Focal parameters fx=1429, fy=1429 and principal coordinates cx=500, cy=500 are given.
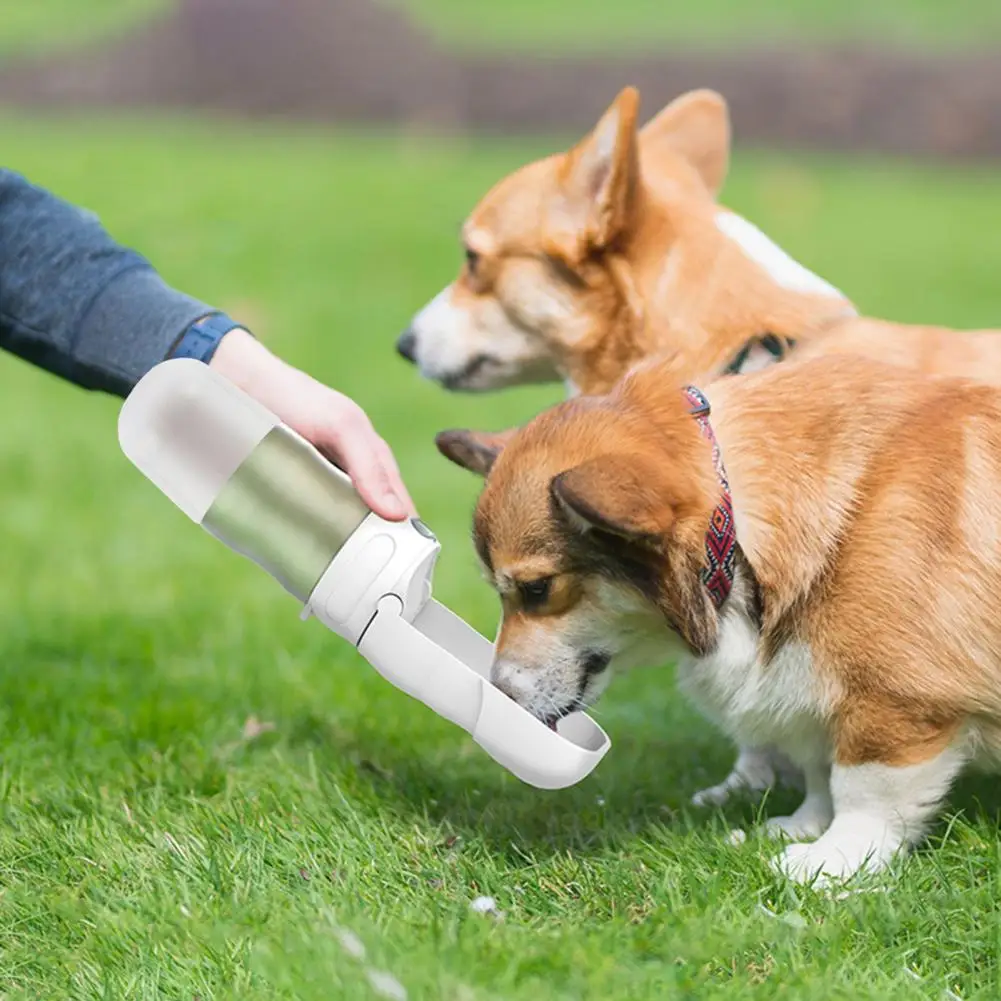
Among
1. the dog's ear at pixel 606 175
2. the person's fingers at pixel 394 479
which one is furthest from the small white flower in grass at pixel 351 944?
the dog's ear at pixel 606 175

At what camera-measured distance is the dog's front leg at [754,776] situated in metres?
3.53

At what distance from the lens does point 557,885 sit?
2.89m

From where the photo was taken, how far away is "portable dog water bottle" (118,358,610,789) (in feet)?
9.70

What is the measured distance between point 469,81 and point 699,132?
15.3 meters

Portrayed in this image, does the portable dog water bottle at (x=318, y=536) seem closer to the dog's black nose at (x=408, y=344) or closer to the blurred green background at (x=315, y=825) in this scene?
the blurred green background at (x=315, y=825)

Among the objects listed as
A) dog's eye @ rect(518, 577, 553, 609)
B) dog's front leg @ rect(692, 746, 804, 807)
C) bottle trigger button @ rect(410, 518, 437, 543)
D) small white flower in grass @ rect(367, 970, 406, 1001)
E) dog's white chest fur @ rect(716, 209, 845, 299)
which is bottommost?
dog's front leg @ rect(692, 746, 804, 807)

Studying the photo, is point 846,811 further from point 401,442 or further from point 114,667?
point 401,442

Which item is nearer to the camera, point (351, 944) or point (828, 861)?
point (351, 944)

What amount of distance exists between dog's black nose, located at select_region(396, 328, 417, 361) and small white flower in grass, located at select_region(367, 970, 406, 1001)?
9.85ft

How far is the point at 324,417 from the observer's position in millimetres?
3150

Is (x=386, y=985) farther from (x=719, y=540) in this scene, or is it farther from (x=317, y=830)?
(x=719, y=540)

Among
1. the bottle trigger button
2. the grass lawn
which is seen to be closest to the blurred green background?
the bottle trigger button

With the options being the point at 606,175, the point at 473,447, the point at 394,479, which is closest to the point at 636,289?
the point at 606,175

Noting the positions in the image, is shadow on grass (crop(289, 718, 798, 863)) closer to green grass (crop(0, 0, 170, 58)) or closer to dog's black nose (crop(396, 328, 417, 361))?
dog's black nose (crop(396, 328, 417, 361))
